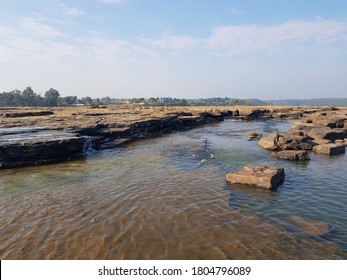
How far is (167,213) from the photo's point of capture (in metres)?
10.0

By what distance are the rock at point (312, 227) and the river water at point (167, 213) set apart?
28 mm

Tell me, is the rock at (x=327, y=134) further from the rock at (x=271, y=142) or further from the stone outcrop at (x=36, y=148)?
the stone outcrop at (x=36, y=148)

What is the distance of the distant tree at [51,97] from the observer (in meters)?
138

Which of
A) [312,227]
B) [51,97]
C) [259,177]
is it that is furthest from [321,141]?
[51,97]

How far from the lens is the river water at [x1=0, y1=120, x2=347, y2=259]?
25.1 ft

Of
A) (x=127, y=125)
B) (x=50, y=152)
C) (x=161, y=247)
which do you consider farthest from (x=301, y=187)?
(x=127, y=125)

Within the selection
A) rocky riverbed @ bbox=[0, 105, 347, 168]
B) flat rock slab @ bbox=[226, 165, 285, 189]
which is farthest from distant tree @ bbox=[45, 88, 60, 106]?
flat rock slab @ bbox=[226, 165, 285, 189]

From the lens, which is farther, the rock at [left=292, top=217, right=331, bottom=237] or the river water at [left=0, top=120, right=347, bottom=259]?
the rock at [left=292, top=217, right=331, bottom=237]

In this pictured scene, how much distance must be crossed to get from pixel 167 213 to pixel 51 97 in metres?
149

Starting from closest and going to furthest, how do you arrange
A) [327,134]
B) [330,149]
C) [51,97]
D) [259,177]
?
[259,177] < [330,149] < [327,134] < [51,97]

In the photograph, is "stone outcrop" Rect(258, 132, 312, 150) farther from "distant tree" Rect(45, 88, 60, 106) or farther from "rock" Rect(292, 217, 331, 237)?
"distant tree" Rect(45, 88, 60, 106)

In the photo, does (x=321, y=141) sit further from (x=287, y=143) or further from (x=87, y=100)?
(x=87, y=100)

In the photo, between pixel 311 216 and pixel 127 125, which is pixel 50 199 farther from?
pixel 127 125

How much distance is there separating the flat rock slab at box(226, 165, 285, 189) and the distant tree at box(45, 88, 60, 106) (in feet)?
454
